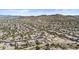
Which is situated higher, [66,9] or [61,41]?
[66,9]

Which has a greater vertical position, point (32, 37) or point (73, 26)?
point (73, 26)

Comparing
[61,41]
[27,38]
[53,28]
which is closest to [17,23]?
[27,38]

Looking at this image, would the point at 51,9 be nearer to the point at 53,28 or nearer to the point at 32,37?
the point at 53,28
